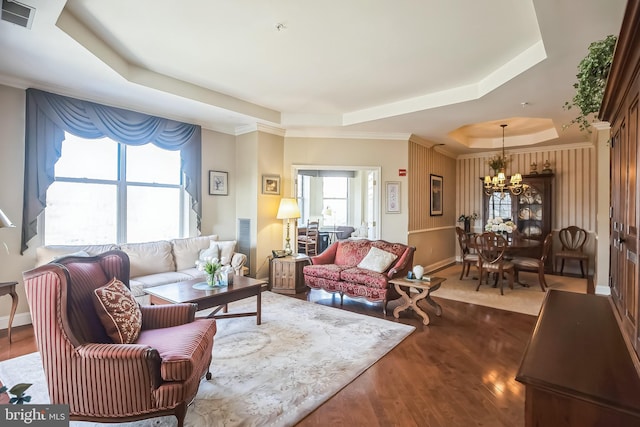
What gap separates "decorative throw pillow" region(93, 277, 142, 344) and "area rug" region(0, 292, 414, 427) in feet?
1.85

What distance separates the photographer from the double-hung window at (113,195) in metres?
4.12

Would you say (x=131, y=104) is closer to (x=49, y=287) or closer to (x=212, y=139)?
(x=212, y=139)

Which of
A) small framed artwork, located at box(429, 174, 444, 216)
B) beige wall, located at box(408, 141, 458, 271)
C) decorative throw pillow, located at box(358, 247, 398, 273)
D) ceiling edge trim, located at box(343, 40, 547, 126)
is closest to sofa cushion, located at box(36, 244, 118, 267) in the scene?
decorative throw pillow, located at box(358, 247, 398, 273)

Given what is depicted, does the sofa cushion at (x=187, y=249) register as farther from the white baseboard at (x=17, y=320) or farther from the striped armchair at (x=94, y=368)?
the striped armchair at (x=94, y=368)

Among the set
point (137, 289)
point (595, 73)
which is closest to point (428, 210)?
point (595, 73)

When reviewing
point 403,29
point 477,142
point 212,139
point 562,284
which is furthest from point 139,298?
point 477,142

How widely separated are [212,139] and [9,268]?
Result: 10.3 feet

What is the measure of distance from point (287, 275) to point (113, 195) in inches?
109

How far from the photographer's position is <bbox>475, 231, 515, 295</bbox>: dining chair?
5.13 m

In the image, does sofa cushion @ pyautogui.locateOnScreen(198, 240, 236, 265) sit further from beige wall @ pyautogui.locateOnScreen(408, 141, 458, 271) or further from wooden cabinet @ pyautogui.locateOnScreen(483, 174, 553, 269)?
wooden cabinet @ pyautogui.locateOnScreen(483, 174, 553, 269)

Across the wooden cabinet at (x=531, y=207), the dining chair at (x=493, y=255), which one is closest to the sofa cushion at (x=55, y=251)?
the dining chair at (x=493, y=255)

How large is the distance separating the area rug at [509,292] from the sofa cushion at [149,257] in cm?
402

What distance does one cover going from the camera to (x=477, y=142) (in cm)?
736

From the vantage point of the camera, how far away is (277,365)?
2.79 meters
